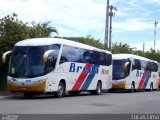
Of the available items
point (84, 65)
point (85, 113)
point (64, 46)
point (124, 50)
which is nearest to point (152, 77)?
point (124, 50)

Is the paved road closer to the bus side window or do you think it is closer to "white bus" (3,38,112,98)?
"white bus" (3,38,112,98)

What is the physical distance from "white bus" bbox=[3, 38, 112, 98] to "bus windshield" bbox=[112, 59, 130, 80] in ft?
29.6

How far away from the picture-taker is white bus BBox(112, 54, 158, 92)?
1564 inches

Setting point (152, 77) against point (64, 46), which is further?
point (152, 77)

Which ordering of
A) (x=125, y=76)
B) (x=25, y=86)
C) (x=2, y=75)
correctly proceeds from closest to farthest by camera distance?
1. (x=25, y=86)
2. (x=2, y=75)
3. (x=125, y=76)

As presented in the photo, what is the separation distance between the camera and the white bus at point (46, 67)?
26.0 m

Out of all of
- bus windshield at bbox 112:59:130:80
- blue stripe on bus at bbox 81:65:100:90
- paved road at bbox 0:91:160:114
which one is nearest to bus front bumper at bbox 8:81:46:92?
paved road at bbox 0:91:160:114

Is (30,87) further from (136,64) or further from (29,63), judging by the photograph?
(136,64)

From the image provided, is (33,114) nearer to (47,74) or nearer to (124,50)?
(47,74)

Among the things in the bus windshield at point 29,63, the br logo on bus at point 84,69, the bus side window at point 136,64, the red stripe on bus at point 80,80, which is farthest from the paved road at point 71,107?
the bus side window at point 136,64

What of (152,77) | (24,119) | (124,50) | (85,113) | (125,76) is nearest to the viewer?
(24,119)

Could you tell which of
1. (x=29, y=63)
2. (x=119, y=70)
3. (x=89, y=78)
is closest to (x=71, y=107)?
(x=29, y=63)

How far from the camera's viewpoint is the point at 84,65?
103 ft

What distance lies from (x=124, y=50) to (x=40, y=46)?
120ft
